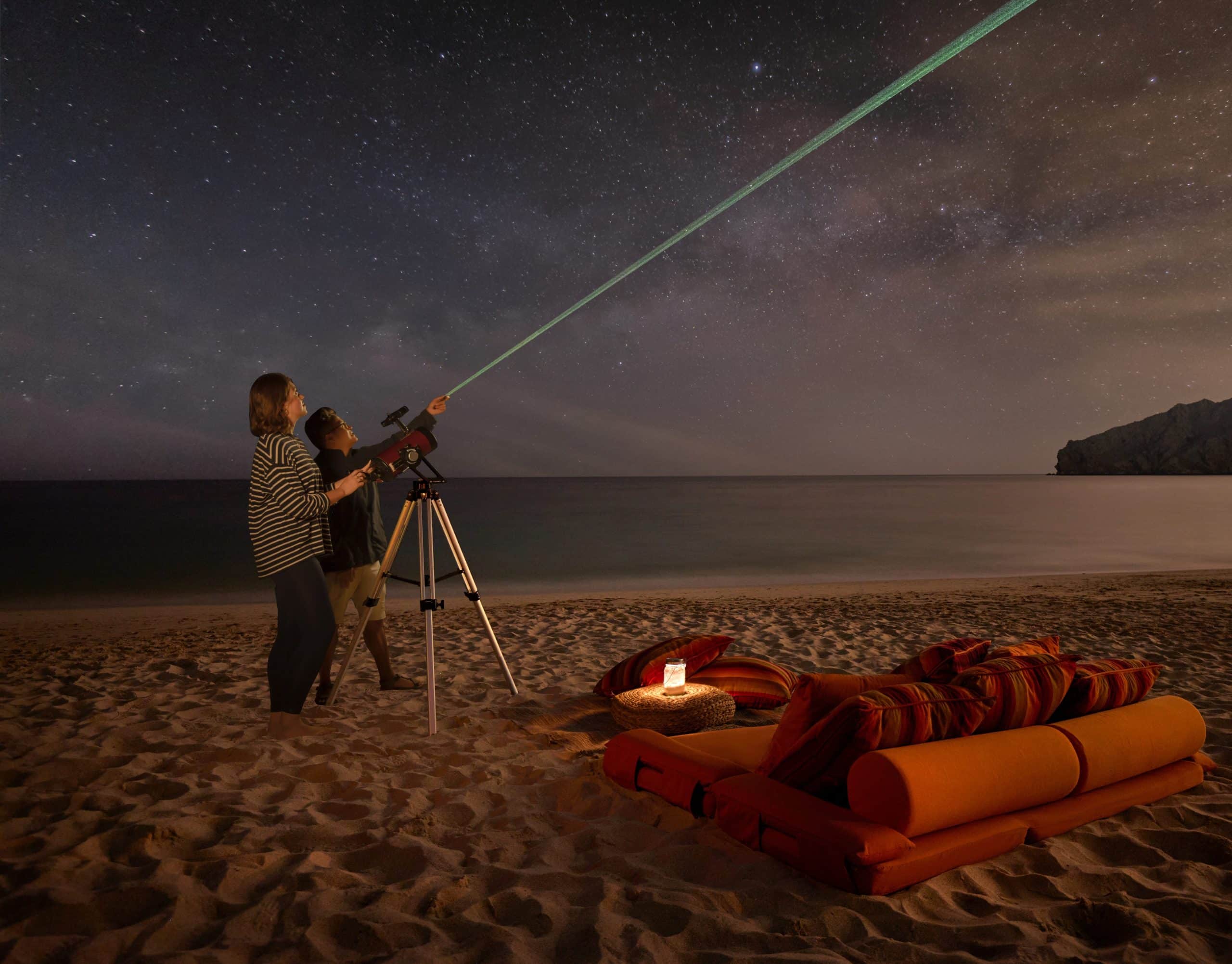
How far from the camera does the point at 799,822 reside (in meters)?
2.13

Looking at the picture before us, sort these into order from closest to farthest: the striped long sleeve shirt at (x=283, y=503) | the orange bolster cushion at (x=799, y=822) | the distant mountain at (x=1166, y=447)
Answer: the orange bolster cushion at (x=799, y=822)
the striped long sleeve shirt at (x=283, y=503)
the distant mountain at (x=1166, y=447)

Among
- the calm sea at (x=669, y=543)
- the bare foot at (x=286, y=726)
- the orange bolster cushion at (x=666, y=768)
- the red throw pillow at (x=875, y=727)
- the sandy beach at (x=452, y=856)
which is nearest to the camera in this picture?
the sandy beach at (x=452, y=856)

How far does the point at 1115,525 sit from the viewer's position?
25469mm

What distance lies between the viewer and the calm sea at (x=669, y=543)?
1447cm

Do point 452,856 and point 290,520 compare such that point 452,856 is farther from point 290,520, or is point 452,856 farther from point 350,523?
point 350,523

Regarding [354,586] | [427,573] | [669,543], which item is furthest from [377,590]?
[669,543]

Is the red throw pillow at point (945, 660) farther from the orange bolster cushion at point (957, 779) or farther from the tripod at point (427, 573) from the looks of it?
the tripod at point (427, 573)

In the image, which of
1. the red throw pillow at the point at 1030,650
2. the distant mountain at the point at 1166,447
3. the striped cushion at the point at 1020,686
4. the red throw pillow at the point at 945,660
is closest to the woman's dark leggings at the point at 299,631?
→ the red throw pillow at the point at 945,660

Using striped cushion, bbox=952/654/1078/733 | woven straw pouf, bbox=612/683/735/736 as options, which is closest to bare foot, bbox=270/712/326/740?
woven straw pouf, bbox=612/683/735/736

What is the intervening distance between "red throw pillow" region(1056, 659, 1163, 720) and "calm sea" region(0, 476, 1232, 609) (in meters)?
9.94

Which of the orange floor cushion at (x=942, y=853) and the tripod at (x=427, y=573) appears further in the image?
the tripod at (x=427, y=573)

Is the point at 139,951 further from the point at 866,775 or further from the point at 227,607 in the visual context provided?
the point at 227,607

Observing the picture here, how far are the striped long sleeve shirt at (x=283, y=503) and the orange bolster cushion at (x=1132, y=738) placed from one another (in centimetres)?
309

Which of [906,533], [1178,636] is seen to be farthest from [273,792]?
[906,533]
